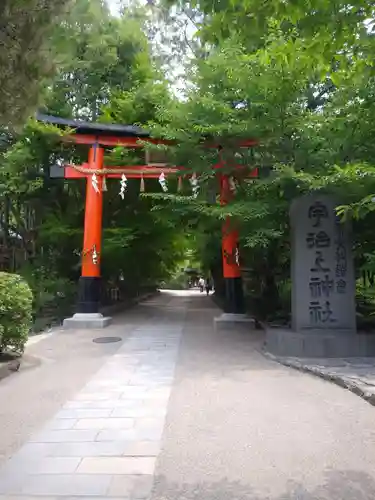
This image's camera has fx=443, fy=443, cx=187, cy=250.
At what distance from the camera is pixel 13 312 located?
779 cm

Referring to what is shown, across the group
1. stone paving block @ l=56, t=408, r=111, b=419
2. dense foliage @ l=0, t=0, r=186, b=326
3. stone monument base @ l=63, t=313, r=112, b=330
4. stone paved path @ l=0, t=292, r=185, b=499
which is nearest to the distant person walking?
dense foliage @ l=0, t=0, r=186, b=326

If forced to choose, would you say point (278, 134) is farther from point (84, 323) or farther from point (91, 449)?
point (91, 449)

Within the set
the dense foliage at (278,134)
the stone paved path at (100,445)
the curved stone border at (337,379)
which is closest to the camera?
the stone paved path at (100,445)

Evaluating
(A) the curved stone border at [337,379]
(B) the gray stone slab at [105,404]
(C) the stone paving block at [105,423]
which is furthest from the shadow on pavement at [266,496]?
(A) the curved stone border at [337,379]

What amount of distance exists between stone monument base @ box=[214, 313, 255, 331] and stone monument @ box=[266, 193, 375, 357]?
389 cm

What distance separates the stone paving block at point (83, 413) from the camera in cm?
514

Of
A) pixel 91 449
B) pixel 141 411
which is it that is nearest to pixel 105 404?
pixel 141 411

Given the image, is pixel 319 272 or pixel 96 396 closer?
pixel 96 396

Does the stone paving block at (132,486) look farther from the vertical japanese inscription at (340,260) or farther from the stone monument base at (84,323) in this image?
the stone monument base at (84,323)

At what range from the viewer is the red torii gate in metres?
13.8

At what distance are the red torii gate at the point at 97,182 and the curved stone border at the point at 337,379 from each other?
5.48 metres

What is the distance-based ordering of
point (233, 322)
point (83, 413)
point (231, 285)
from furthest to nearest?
point (231, 285) < point (233, 322) < point (83, 413)

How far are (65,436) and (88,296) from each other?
1006 centimetres

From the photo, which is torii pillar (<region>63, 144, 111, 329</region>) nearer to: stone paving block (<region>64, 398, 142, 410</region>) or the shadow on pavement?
stone paving block (<region>64, 398, 142, 410</region>)
